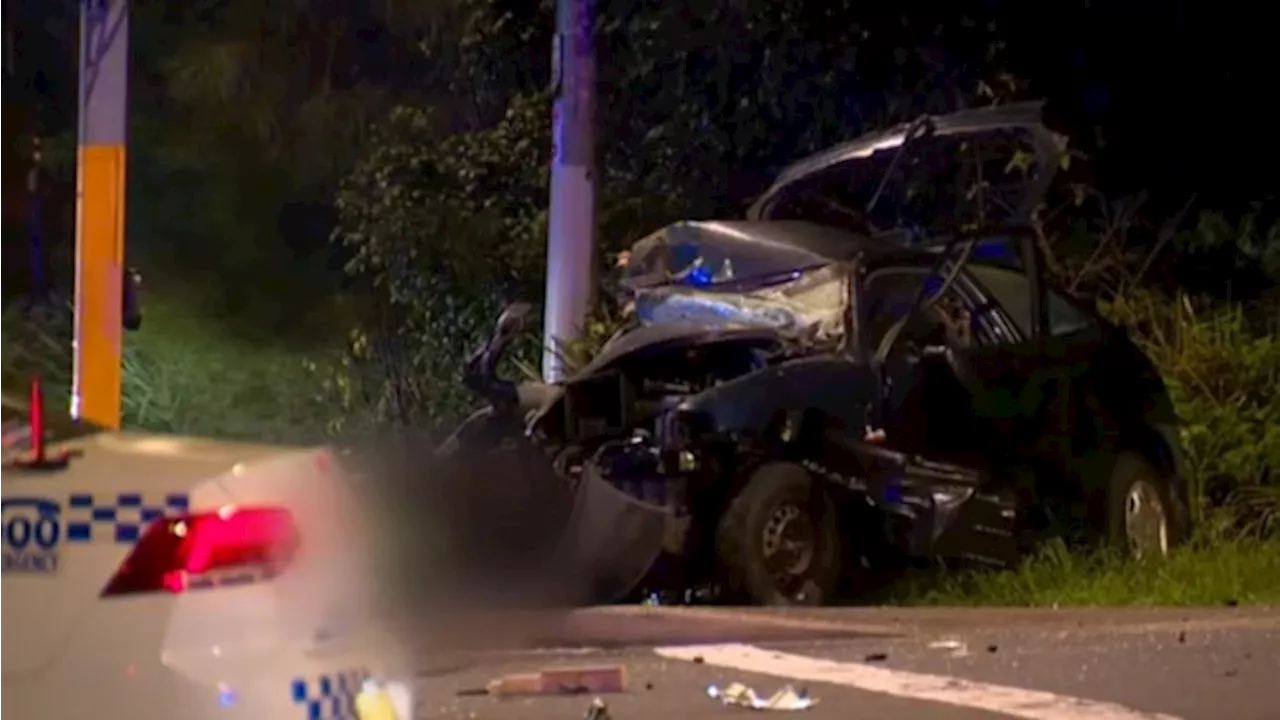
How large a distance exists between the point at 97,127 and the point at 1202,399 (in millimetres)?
6061

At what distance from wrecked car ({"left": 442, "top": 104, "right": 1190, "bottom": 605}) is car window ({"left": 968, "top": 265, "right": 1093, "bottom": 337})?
13mm

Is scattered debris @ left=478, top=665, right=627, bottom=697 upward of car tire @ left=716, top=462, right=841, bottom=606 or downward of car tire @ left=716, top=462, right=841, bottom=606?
downward

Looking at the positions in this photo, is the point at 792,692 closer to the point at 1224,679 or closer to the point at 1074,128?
the point at 1224,679

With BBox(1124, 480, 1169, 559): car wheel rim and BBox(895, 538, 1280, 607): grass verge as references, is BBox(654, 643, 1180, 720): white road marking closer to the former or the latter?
BBox(895, 538, 1280, 607): grass verge

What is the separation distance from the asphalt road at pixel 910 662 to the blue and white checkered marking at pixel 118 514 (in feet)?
11.2

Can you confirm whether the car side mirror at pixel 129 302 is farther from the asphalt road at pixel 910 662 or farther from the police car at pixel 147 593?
Result: the police car at pixel 147 593

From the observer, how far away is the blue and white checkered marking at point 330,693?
443cm

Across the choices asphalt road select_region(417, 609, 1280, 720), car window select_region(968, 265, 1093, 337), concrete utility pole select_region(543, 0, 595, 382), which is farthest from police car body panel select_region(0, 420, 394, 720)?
concrete utility pole select_region(543, 0, 595, 382)

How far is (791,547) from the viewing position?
981cm

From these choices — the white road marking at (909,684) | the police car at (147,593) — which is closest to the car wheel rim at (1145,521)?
the white road marking at (909,684)

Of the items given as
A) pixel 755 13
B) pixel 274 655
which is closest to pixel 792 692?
pixel 274 655

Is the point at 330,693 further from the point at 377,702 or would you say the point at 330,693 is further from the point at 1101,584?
the point at 1101,584

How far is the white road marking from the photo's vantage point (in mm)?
7602

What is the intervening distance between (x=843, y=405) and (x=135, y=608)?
19.4 ft
